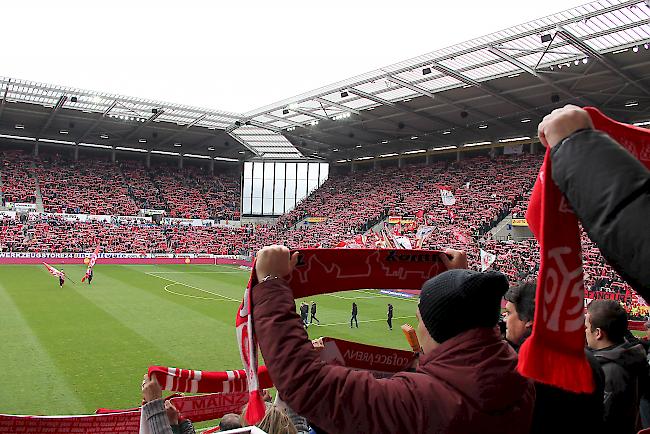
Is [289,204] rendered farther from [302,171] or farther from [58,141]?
[58,141]

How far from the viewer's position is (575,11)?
20.7 metres

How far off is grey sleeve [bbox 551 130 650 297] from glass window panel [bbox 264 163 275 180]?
2508 inches

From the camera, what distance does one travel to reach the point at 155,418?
9.43ft

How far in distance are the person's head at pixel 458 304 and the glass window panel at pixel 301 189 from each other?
6302cm

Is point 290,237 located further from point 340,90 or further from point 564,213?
point 564,213

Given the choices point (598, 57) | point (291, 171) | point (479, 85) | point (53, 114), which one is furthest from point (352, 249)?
point (291, 171)

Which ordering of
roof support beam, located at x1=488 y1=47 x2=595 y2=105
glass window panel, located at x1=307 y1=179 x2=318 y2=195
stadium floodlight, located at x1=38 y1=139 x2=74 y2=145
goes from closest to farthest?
roof support beam, located at x1=488 y1=47 x2=595 y2=105
stadium floodlight, located at x1=38 y1=139 x2=74 y2=145
glass window panel, located at x1=307 y1=179 x2=318 y2=195

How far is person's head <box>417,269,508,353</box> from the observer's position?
6.12 feet

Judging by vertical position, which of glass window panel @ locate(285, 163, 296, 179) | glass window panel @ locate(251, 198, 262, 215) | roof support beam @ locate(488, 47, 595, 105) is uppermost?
roof support beam @ locate(488, 47, 595, 105)

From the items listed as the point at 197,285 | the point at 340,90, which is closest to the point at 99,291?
the point at 197,285

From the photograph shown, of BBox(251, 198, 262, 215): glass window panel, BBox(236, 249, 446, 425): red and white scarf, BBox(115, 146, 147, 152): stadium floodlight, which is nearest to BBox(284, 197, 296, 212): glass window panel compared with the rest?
BBox(251, 198, 262, 215): glass window panel

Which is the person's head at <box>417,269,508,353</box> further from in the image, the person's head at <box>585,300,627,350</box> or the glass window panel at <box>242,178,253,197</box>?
the glass window panel at <box>242,178,253,197</box>

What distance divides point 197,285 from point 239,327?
3069cm

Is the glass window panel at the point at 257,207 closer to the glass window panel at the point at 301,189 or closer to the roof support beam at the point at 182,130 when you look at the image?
the glass window panel at the point at 301,189
